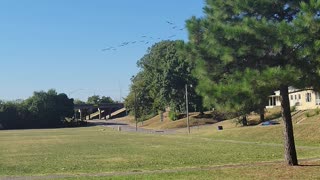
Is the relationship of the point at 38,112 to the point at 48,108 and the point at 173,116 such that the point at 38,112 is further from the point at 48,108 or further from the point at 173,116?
the point at 173,116

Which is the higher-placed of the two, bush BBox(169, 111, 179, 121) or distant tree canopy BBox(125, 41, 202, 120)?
distant tree canopy BBox(125, 41, 202, 120)

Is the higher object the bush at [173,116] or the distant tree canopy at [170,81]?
the distant tree canopy at [170,81]

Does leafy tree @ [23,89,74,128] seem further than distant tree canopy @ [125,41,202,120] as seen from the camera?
Yes

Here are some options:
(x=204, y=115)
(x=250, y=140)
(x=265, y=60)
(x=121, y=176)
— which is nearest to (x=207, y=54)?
(x=265, y=60)

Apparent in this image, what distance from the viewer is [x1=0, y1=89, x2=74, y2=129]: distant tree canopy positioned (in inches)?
5807

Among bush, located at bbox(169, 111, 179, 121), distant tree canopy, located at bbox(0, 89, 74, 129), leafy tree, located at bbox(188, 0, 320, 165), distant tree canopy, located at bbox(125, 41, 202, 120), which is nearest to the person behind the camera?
leafy tree, located at bbox(188, 0, 320, 165)

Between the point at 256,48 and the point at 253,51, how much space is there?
0.14 meters

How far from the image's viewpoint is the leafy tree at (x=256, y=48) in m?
15.0

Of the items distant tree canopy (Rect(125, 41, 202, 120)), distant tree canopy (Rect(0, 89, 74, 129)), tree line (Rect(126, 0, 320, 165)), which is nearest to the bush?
distant tree canopy (Rect(125, 41, 202, 120))

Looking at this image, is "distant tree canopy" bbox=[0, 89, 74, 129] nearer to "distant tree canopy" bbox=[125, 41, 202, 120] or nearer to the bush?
"distant tree canopy" bbox=[125, 41, 202, 120]

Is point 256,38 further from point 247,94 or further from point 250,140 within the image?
point 250,140

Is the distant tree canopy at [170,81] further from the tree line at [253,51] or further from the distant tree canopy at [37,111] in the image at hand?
the tree line at [253,51]

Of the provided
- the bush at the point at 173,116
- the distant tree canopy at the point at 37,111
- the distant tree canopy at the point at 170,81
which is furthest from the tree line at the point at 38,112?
the bush at the point at 173,116

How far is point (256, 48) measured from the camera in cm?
1634
